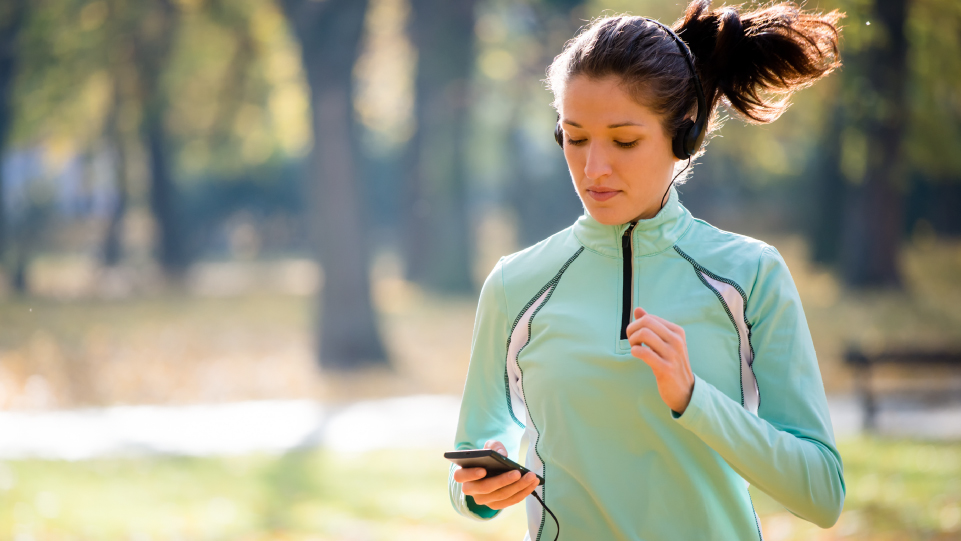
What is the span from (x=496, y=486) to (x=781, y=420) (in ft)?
2.09

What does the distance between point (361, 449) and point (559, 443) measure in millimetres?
8086

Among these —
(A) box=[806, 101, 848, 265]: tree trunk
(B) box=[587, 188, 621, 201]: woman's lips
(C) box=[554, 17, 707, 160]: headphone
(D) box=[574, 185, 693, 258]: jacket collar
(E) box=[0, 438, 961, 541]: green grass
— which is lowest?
(E) box=[0, 438, 961, 541]: green grass

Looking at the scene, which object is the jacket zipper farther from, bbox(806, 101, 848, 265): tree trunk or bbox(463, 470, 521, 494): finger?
bbox(806, 101, 848, 265): tree trunk

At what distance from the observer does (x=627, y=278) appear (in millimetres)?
2172

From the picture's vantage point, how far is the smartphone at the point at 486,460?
2.04 m

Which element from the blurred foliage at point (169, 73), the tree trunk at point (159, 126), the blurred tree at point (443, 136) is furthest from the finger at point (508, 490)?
the blurred tree at point (443, 136)

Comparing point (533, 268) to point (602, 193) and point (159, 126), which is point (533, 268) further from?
point (159, 126)

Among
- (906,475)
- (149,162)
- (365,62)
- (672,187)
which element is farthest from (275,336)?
(672,187)

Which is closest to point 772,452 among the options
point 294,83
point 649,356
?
point 649,356

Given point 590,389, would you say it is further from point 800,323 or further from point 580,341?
point 800,323

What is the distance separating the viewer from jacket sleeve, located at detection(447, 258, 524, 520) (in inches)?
91.5

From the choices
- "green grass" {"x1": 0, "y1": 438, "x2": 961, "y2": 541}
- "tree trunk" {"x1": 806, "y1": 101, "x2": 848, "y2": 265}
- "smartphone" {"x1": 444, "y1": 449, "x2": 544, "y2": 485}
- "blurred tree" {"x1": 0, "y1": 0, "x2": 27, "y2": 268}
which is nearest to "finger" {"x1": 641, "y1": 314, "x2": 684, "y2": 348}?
"smartphone" {"x1": 444, "y1": 449, "x2": 544, "y2": 485}

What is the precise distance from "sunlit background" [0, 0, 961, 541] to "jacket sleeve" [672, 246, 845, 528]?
5.92 ft

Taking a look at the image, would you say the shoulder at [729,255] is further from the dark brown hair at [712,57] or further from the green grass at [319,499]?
the green grass at [319,499]
